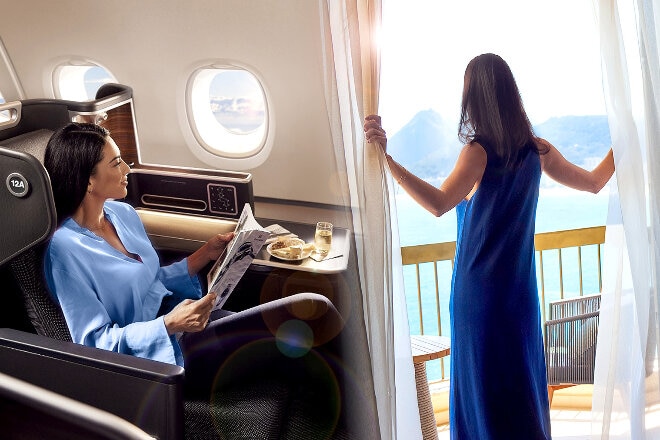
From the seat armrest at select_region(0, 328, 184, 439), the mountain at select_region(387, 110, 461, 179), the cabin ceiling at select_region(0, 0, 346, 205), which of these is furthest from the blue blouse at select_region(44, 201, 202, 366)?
the mountain at select_region(387, 110, 461, 179)

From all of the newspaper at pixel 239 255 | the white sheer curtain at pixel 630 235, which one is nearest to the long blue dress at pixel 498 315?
the white sheer curtain at pixel 630 235

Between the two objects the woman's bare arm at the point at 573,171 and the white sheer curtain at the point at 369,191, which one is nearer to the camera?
the white sheer curtain at the point at 369,191

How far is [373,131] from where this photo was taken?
216 centimetres

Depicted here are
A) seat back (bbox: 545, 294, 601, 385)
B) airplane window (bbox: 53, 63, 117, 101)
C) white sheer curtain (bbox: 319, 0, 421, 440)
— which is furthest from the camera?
airplane window (bbox: 53, 63, 117, 101)

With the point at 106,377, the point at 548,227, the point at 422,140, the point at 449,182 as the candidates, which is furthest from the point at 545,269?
the point at 106,377

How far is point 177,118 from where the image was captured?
384 centimetres

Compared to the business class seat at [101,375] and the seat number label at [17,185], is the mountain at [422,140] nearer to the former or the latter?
the business class seat at [101,375]

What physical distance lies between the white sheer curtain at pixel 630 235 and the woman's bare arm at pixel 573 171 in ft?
0.36

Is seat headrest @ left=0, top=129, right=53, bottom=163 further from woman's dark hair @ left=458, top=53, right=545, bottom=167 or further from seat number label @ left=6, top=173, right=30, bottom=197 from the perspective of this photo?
woman's dark hair @ left=458, top=53, right=545, bottom=167

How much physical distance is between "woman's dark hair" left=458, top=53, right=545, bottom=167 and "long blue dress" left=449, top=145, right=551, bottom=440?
3 centimetres

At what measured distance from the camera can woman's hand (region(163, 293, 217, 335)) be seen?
7.38 ft

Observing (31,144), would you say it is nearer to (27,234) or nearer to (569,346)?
(27,234)

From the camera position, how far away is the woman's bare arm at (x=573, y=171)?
2324 millimetres

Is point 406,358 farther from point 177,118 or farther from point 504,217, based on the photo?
point 177,118
